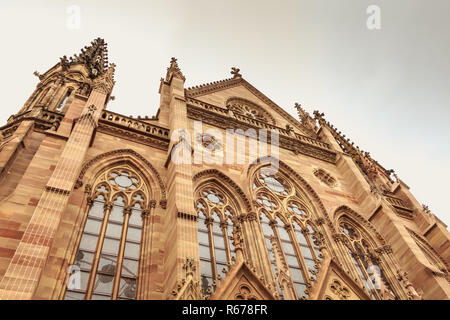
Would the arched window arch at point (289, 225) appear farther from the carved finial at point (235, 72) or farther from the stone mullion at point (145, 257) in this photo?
the carved finial at point (235, 72)

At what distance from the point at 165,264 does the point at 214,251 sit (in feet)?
6.33

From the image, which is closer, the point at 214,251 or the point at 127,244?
the point at 127,244

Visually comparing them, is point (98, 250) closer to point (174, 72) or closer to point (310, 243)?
point (310, 243)

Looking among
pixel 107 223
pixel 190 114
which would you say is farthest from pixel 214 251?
pixel 190 114

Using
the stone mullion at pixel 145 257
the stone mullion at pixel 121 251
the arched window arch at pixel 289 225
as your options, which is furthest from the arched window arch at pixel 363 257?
the stone mullion at pixel 121 251

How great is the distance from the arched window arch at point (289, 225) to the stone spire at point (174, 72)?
658cm

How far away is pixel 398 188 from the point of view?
19.2 metres

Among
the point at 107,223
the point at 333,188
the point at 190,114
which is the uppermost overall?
the point at 190,114

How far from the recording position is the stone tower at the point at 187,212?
8.05 m

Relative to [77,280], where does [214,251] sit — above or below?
above

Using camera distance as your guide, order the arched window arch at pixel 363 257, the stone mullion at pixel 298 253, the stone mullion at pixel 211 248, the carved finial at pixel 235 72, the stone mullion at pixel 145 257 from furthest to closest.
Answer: the carved finial at pixel 235 72, the arched window arch at pixel 363 257, the stone mullion at pixel 298 253, the stone mullion at pixel 211 248, the stone mullion at pixel 145 257

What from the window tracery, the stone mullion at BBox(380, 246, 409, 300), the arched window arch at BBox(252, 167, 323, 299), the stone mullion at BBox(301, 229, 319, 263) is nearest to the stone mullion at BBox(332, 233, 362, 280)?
the arched window arch at BBox(252, 167, 323, 299)

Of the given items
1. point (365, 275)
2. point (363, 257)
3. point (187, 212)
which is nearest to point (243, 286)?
point (187, 212)
